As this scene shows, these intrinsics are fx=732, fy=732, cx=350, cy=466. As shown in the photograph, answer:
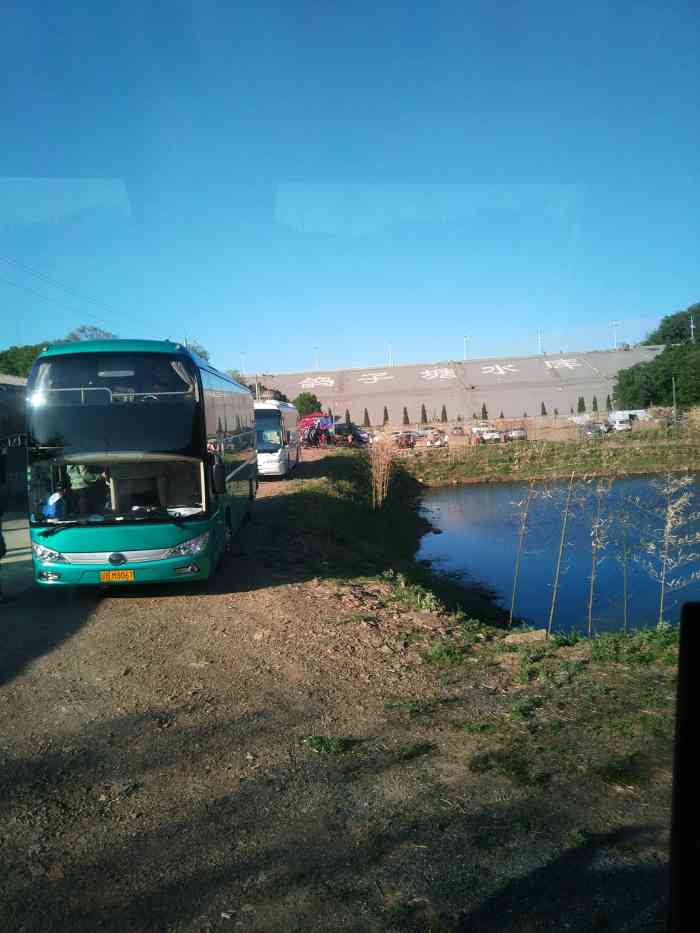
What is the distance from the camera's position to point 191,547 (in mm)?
9367

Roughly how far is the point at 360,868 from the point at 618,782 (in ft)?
6.20

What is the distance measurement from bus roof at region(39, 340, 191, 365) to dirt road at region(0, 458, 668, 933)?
12.4 ft

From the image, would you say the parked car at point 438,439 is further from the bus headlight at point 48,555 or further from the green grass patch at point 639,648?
the bus headlight at point 48,555

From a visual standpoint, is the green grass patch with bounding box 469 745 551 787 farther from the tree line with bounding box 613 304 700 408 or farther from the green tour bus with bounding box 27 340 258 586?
the tree line with bounding box 613 304 700 408

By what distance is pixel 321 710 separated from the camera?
20.6ft

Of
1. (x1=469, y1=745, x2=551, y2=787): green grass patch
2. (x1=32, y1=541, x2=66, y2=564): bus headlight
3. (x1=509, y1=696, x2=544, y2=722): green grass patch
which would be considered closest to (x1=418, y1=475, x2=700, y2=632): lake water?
(x1=509, y1=696, x2=544, y2=722): green grass patch

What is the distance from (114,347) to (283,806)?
6.81 metres

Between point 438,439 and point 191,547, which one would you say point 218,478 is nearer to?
point 191,547

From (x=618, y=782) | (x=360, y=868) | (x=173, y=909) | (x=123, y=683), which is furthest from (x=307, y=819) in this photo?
(x=123, y=683)

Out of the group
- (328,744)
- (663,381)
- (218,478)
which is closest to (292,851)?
(328,744)

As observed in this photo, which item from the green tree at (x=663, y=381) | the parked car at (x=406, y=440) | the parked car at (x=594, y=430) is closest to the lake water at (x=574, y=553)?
the parked car at (x=594, y=430)

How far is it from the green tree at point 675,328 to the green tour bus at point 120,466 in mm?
71969

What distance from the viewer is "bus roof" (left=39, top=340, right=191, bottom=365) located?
31.5 feet

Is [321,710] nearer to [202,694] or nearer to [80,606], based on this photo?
[202,694]
